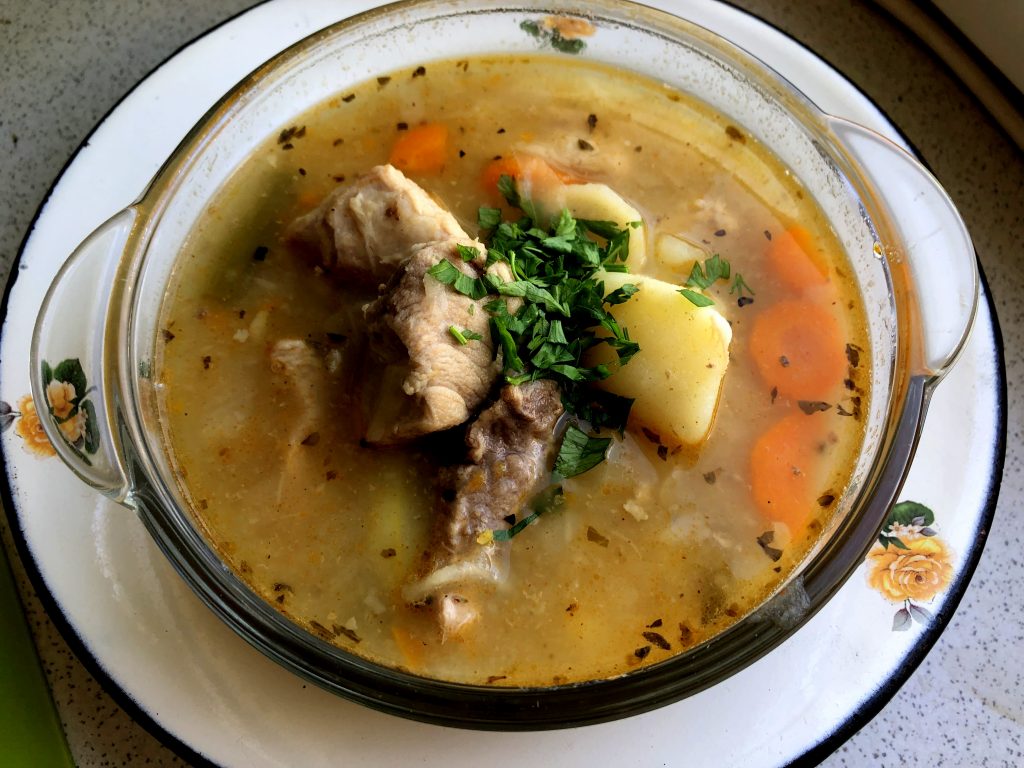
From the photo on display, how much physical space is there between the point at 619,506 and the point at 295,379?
0.72 m

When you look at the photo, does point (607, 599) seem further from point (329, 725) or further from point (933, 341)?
point (933, 341)

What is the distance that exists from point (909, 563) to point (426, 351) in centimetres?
112

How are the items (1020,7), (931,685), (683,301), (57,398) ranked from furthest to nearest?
1. (1020,7)
2. (931,685)
3. (683,301)
4. (57,398)

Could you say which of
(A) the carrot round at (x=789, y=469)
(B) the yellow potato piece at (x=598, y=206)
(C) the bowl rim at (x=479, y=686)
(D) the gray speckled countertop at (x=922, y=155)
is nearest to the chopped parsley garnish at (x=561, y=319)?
(B) the yellow potato piece at (x=598, y=206)

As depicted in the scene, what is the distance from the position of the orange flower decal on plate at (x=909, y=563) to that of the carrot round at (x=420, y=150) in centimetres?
130

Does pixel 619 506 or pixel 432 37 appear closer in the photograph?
pixel 619 506

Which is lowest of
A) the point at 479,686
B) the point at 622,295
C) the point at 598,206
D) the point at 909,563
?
the point at 479,686

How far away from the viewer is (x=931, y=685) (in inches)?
84.5

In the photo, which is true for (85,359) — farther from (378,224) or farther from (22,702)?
(22,702)

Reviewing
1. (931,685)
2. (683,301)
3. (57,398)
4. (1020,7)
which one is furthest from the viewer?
(1020,7)

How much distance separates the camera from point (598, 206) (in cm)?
209

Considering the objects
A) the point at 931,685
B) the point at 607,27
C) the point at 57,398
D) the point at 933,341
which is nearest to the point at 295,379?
the point at 57,398

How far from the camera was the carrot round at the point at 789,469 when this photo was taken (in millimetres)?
1916

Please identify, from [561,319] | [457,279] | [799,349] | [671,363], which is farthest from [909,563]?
[457,279]
